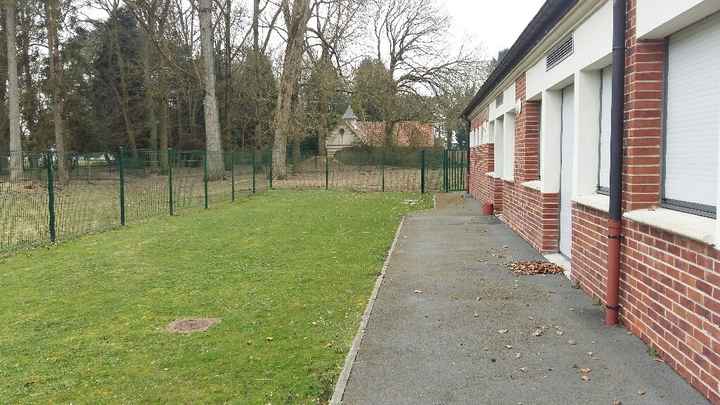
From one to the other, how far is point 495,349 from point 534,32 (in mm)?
5173

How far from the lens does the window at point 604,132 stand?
629cm

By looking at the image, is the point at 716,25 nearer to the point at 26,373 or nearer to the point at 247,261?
the point at 26,373

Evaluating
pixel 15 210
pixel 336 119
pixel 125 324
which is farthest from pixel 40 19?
pixel 125 324

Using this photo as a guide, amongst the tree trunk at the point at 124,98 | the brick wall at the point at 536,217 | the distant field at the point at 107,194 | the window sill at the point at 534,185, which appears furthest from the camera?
the tree trunk at the point at 124,98

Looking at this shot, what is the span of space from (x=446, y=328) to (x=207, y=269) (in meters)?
4.39

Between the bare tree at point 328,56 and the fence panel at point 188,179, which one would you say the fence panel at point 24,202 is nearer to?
the fence panel at point 188,179

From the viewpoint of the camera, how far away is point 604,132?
253 inches

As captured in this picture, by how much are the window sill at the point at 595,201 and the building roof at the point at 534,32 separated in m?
2.00

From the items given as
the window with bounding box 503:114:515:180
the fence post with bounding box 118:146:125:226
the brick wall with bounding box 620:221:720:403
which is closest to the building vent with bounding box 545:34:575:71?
the brick wall with bounding box 620:221:720:403

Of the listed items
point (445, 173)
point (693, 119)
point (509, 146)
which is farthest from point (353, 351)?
point (445, 173)

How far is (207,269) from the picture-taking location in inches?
343

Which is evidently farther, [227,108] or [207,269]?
[227,108]

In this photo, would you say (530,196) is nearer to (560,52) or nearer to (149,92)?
(560,52)

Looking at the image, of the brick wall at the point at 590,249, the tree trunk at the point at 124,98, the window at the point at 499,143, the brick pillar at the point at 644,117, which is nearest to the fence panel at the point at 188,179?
the window at the point at 499,143
